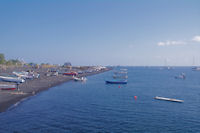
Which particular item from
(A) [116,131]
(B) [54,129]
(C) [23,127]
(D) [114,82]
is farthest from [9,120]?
(D) [114,82]

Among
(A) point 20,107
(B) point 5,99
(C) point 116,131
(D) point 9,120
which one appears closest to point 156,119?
(C) point 116,131

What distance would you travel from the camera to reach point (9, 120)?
73.5 ft

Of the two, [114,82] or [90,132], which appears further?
[114,82]

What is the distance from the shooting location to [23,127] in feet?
67.4

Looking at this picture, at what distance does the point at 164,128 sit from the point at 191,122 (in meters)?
4.98

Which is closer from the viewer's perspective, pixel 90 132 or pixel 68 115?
pixel 90 132

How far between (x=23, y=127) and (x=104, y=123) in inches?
374

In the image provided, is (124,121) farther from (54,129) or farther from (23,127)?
(23,127)

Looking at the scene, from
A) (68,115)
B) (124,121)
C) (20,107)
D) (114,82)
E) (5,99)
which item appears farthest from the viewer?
(114,82)

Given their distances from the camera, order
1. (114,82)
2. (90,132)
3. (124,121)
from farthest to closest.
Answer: (114,82) < (124,121) < (90,132)

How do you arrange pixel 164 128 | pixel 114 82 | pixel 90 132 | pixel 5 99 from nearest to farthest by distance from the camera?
pixel 90 132, pixel 164 128, pixel 5 99, pixel 114 82

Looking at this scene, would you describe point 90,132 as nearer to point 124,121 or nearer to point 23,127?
point 124,121

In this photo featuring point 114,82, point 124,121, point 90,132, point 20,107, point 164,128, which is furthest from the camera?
point 114,82

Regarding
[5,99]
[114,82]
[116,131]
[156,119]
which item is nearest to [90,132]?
[116,131]
